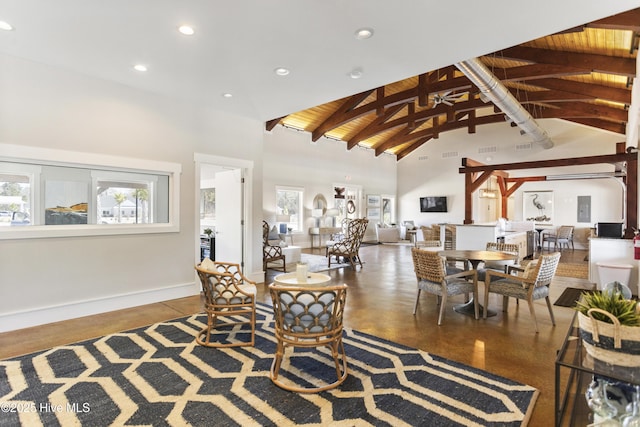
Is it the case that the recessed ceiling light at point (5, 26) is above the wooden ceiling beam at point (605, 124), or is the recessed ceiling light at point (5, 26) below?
below

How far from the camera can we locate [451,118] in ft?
33.4

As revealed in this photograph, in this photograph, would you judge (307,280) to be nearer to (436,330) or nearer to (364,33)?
(436,330)

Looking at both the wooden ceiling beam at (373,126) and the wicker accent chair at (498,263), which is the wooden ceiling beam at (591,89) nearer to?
the wooden ceiling beam at (373,126)

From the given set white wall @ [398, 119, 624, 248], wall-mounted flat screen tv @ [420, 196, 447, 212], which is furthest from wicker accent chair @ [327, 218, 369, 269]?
wall-mounted flat screen tv @ [420, 196, 447, 212]

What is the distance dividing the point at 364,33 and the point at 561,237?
11.3 metres

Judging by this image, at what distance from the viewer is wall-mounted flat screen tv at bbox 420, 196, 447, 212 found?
13.6 meters

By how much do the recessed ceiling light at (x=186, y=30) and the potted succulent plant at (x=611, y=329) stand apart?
3.36 metres

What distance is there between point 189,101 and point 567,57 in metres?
6.47

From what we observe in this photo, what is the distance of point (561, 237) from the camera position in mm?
10914

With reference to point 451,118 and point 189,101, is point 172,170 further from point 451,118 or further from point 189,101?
point 451,118

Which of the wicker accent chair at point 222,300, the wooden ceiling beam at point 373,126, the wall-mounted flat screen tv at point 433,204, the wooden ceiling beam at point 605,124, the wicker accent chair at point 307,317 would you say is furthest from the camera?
the wall-mounted flat screen tv at point 433,204

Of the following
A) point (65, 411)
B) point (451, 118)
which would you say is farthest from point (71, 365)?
point (451, 118)

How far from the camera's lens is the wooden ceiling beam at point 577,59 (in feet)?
17.3

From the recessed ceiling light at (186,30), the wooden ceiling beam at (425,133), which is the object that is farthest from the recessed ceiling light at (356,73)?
the wooden ceiling beam at (425,133)
